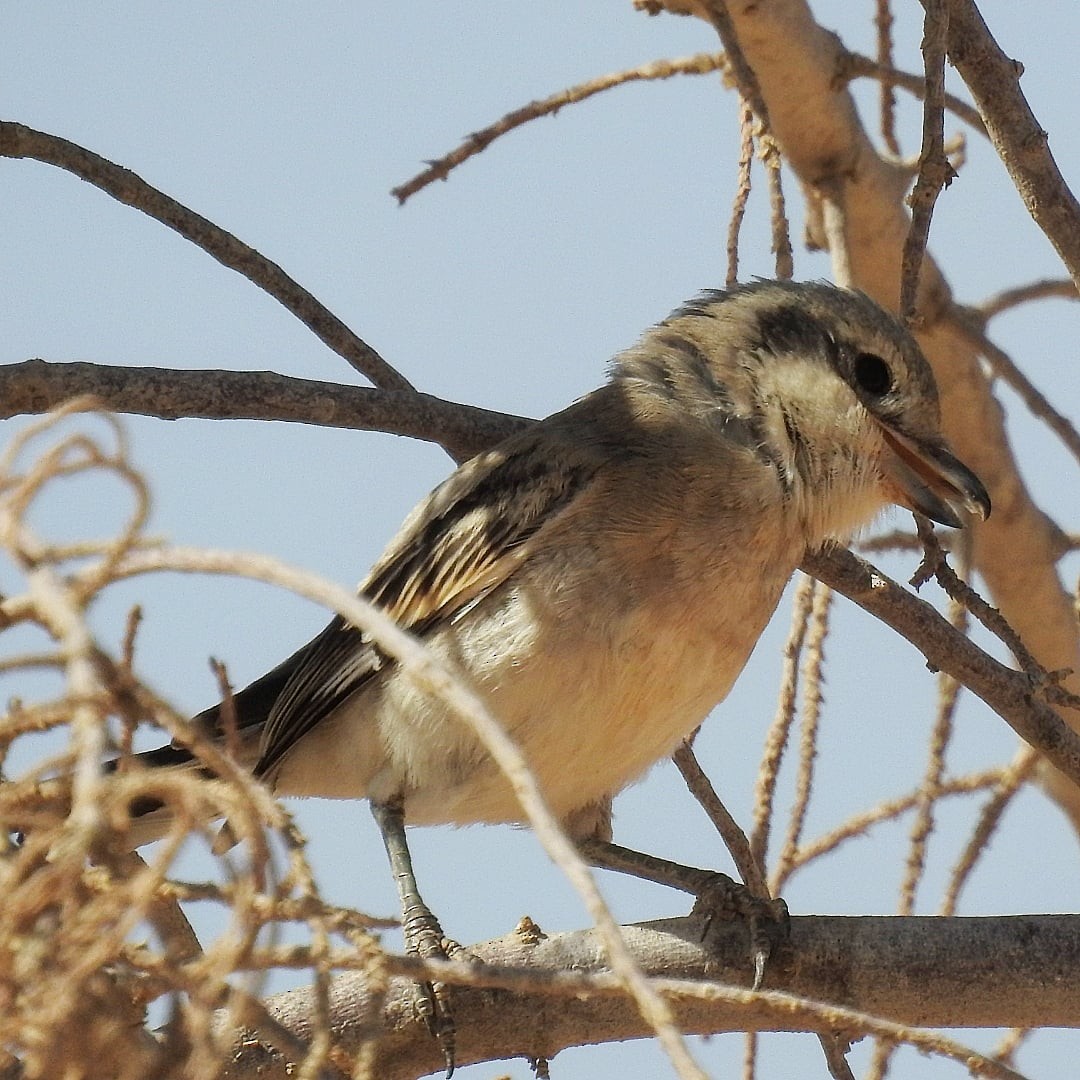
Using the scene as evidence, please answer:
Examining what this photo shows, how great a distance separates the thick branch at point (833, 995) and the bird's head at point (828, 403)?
1.12m

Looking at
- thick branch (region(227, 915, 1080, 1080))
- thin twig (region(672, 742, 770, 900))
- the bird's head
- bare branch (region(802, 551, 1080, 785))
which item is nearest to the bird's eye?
the bird's head

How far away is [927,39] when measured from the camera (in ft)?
10.8

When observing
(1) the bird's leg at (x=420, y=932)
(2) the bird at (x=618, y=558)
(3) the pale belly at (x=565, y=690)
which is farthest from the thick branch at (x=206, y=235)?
(1) the bird's leg at (x=420, y=932)

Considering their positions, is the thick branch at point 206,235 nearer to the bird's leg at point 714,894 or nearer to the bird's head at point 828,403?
the bird's head at point 828,403

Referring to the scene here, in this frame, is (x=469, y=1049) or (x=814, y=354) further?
(x=814, y=354)

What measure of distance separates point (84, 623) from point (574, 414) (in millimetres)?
2809

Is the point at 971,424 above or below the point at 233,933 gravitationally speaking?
above

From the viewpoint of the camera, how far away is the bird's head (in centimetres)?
397

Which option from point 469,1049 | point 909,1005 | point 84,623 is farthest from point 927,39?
point 84,623

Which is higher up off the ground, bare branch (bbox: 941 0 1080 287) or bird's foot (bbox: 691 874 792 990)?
bare branch (bbox: 941 0 1080 287)

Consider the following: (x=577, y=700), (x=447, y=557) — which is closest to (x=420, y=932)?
(x=577, y=700)

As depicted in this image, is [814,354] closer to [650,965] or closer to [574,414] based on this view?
[574,414]

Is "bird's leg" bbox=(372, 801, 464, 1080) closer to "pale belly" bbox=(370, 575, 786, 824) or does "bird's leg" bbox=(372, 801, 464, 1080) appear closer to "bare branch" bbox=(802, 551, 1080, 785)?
"pale belly" bbox=(370, 575, 786, 824)

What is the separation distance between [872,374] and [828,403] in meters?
0.17
